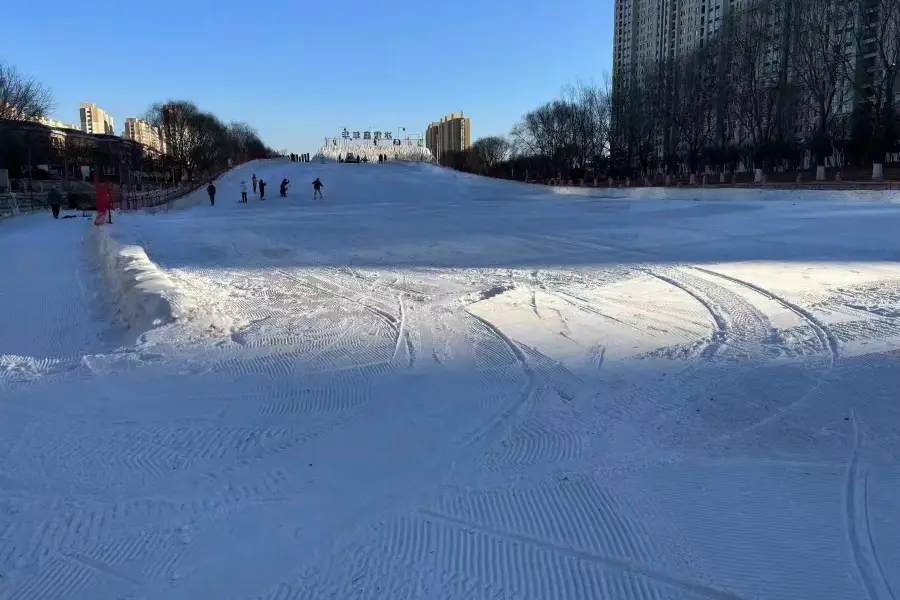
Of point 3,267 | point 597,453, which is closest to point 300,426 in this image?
point 597,453

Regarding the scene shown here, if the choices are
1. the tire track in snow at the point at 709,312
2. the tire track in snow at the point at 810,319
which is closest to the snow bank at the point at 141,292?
the tire track in snow at the point at 709,312

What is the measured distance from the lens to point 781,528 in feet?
10.9

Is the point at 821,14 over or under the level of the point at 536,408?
over

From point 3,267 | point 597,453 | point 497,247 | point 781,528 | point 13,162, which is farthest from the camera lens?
point 13,162

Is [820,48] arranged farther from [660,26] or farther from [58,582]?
[660,26]

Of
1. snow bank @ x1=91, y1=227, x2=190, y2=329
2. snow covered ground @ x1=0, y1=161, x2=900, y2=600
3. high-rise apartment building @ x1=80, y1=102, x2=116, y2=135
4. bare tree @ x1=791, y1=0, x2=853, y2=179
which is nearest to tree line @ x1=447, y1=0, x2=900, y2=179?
bare tree @ x1=791, y1=0, x2=853, y2=179

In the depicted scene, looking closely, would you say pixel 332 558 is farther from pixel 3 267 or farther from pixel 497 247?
pixel 3 267

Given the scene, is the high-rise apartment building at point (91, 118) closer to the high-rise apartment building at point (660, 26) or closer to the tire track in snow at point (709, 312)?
the high-rise apartment building at point (660, 26)

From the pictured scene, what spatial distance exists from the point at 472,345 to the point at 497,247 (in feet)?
26.9

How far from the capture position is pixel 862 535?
3.24m

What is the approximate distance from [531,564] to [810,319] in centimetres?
585

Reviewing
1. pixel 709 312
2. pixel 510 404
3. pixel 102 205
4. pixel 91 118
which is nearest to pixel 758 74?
pixel 102 205

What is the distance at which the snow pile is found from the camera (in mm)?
127344

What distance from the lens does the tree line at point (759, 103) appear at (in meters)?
43.2
